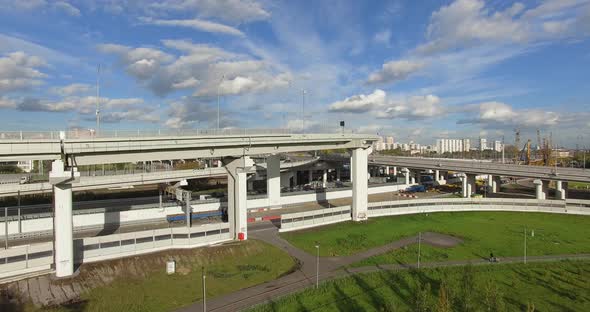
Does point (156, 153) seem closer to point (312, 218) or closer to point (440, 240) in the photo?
point (312, 218)

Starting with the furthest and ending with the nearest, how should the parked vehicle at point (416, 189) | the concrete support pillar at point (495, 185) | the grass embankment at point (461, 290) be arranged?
the parked vehicle at point (416, 189), the concrete support pillar at point (495, 185), the grass embankment at point (461, 290)

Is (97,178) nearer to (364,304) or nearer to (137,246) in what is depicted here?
(137,246)

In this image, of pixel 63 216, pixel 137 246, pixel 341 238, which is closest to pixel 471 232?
pixel 341 238

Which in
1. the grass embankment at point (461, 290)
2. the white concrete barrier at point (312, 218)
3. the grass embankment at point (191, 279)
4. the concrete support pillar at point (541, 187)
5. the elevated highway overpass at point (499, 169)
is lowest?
the grass embankment at point (461, 290)

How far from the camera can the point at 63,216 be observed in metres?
27.8

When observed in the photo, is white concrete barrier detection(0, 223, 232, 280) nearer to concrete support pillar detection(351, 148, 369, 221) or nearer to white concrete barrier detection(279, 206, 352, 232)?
white concrete barrier detection(279, 206, 352, 232)

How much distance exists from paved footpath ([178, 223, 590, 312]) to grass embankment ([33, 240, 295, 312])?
1094mm

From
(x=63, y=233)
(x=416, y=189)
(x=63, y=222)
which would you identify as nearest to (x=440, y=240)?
(x=63, y=233)

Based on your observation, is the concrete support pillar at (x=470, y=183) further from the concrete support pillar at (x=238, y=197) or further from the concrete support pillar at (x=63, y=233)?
the concrete support pillar at (x=63, y=233)

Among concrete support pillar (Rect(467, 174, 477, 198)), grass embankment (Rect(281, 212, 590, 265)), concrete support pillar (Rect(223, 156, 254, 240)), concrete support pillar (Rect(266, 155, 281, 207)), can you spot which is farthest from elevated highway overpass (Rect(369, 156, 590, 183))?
concrete support pillar (Rect(223, 156, 254, 240))

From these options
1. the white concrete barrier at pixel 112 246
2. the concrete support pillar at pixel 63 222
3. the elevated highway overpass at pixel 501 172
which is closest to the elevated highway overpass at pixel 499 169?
the elevated highway overpass at pixel 501 172

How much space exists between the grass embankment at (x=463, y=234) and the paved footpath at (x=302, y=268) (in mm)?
1168

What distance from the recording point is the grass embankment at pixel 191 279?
24.3 metres

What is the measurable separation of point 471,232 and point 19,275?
47452mm
